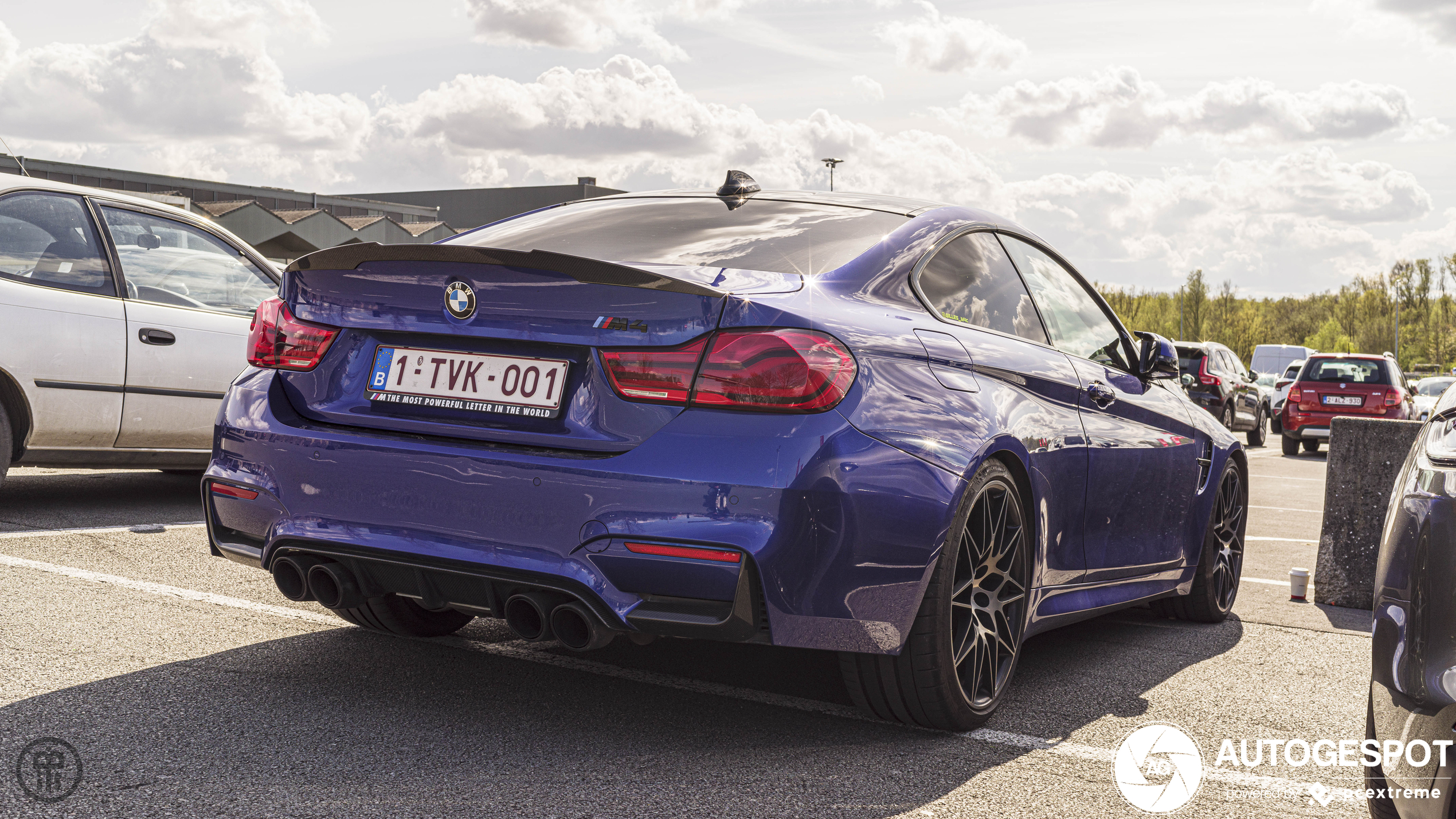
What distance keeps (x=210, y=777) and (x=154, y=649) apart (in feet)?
3.98

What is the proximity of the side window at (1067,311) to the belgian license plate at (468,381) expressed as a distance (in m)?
1.86

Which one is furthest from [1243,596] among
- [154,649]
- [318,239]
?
[318,239]

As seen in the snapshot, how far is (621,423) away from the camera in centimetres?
298

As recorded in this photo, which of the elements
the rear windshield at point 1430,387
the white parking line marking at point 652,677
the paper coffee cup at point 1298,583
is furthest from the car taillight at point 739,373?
the rear windshield at point 1430,387

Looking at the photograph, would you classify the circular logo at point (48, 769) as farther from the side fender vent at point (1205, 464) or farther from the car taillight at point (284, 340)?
the side fender vent at point (1205, 464)

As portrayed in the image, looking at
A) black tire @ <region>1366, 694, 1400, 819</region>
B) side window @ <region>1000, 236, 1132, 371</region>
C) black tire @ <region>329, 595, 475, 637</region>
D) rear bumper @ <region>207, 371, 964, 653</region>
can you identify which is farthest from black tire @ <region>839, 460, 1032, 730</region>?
black tire @ <region>329, 595, 475, 637</region>

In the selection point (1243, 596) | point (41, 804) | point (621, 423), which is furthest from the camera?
point (1243, 596)

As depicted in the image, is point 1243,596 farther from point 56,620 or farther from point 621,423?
point 56,620

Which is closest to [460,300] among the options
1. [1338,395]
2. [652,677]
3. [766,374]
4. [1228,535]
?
[766,374]

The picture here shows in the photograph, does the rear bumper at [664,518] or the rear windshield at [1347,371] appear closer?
the rear bumper at [664,518]

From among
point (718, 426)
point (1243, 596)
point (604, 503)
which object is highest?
point (718, 426)

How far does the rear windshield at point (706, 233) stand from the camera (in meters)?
3.42

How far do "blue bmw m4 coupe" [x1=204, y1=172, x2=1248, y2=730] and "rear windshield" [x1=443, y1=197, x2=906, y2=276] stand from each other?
0.05 feet

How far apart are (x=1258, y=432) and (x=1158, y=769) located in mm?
21617
